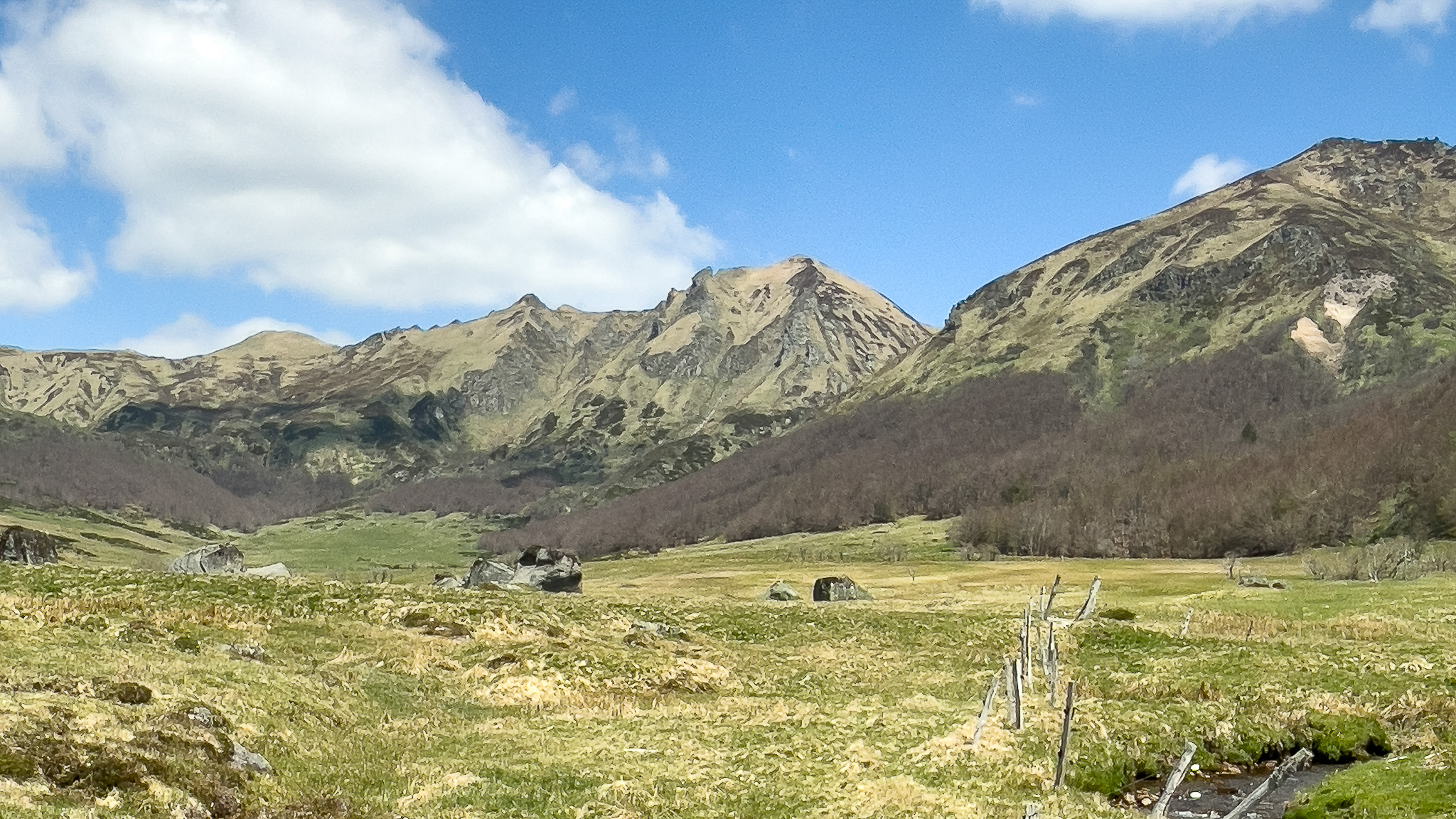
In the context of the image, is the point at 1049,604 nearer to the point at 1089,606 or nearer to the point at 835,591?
the point at 1089,606

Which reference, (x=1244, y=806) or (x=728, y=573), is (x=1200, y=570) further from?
(x=1244, y=806)

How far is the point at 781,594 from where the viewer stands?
8669cm

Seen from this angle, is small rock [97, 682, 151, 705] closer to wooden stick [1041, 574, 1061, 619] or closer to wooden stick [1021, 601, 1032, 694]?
Answer: wooden stick [1021, 601, 1032, 694]

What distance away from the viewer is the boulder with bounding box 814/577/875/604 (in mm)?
85312

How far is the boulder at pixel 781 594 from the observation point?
86125mm

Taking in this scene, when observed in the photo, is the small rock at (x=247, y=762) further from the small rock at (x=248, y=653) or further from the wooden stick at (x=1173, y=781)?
the wooden stick at (x=1173, y=781)

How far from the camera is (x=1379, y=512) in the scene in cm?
17812

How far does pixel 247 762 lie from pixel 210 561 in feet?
216

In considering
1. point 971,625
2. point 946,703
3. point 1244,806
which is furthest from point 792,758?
point 971,625

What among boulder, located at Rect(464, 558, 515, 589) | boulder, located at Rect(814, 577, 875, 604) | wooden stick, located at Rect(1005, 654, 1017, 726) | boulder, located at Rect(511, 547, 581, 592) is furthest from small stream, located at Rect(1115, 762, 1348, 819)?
boulder, located at Rect(464, 558, 515, 589)

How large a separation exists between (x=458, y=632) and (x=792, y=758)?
968 inches

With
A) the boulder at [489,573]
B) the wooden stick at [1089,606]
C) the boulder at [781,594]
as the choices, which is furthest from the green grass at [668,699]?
the boulder at [489,573]

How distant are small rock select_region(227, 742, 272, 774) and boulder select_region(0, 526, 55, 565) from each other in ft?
208

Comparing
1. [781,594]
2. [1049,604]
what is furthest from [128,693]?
[781,594]
